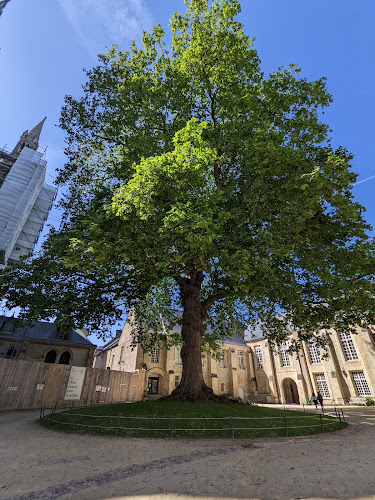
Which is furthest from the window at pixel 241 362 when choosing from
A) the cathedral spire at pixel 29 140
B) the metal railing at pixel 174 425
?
the cathedral spire at pixel 29 140

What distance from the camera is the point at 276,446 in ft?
26.1

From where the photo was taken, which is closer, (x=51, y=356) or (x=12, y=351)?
(x=12, y=351)

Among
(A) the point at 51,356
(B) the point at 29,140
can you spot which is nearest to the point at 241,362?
(A) the point at 51,356

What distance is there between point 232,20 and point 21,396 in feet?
91.6

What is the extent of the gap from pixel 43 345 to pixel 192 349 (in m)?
24.6

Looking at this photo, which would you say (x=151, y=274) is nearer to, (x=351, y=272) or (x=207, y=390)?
(x=207, y=390)

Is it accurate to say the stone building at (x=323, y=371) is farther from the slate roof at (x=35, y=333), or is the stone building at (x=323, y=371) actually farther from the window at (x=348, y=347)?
the slate roof at (x=35, y=333)

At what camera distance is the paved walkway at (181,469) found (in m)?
4.61

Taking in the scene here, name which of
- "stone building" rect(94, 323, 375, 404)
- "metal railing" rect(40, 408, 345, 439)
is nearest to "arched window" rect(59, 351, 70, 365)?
"stone building" rect(94, 323, 375, 404)

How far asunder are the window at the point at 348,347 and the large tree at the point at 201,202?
2114 centimetres

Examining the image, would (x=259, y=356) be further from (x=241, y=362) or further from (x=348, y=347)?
(x=348, y=347)

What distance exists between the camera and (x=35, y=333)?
31266mm

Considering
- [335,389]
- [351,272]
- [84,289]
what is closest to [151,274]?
[84,289]

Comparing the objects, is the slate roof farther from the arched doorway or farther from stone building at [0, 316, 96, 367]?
the arched doorway
